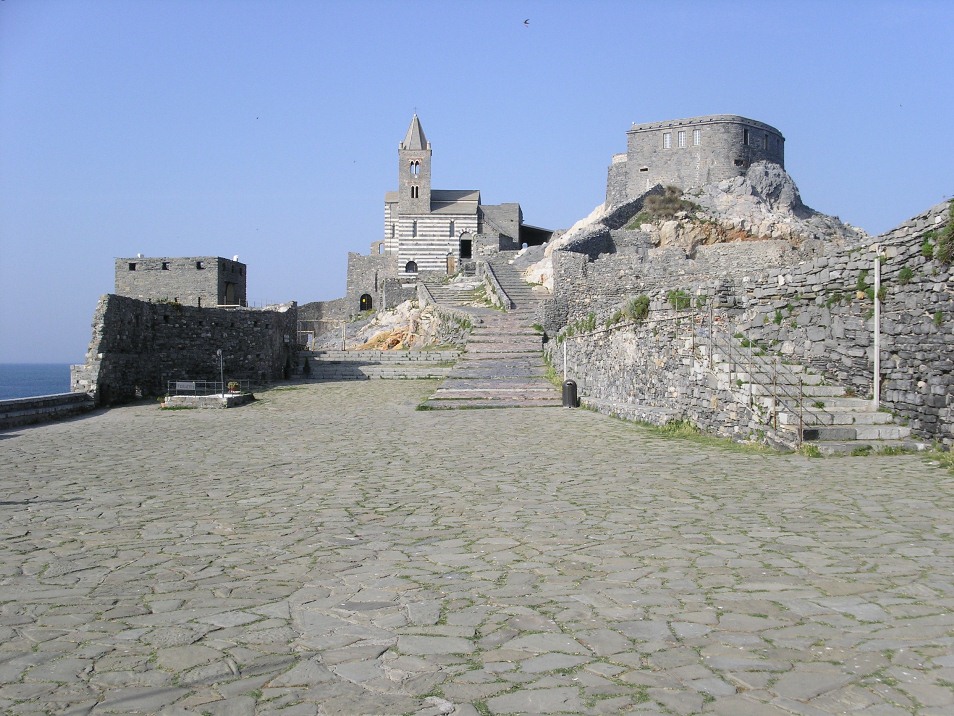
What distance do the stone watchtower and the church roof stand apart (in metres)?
19.2

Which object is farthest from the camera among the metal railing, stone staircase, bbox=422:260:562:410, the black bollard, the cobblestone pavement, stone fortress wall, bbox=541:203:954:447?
the metal railing

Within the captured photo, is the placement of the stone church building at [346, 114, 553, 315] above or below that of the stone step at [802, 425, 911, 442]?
above

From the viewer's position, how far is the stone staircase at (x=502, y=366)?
20.4 metres

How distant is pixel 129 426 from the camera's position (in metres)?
16.5

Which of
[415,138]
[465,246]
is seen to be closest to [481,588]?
[465,246]

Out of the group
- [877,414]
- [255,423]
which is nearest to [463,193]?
Answer: [255,423]

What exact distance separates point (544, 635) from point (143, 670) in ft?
6.70

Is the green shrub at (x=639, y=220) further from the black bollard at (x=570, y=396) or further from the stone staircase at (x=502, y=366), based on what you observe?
the black bollard at (x=570, y=396)

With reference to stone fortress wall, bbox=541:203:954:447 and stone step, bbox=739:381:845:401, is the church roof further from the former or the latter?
stone step, bbox=739:381:845:401

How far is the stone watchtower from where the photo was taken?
51.8m

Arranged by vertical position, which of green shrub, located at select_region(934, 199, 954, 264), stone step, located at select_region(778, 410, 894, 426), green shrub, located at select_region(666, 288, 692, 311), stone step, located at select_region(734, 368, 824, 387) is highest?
green shrub, located at select_region(934, 199, 954, 264)

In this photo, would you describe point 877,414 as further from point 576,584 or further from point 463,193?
point 463,193

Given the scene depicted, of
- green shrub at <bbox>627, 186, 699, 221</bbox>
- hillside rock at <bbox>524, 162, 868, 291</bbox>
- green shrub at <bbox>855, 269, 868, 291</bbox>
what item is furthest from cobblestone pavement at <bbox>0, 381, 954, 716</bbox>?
green shrub at <bbox>627, 186, 699, 221</bbox>

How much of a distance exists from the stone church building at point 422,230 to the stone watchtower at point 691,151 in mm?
12431
